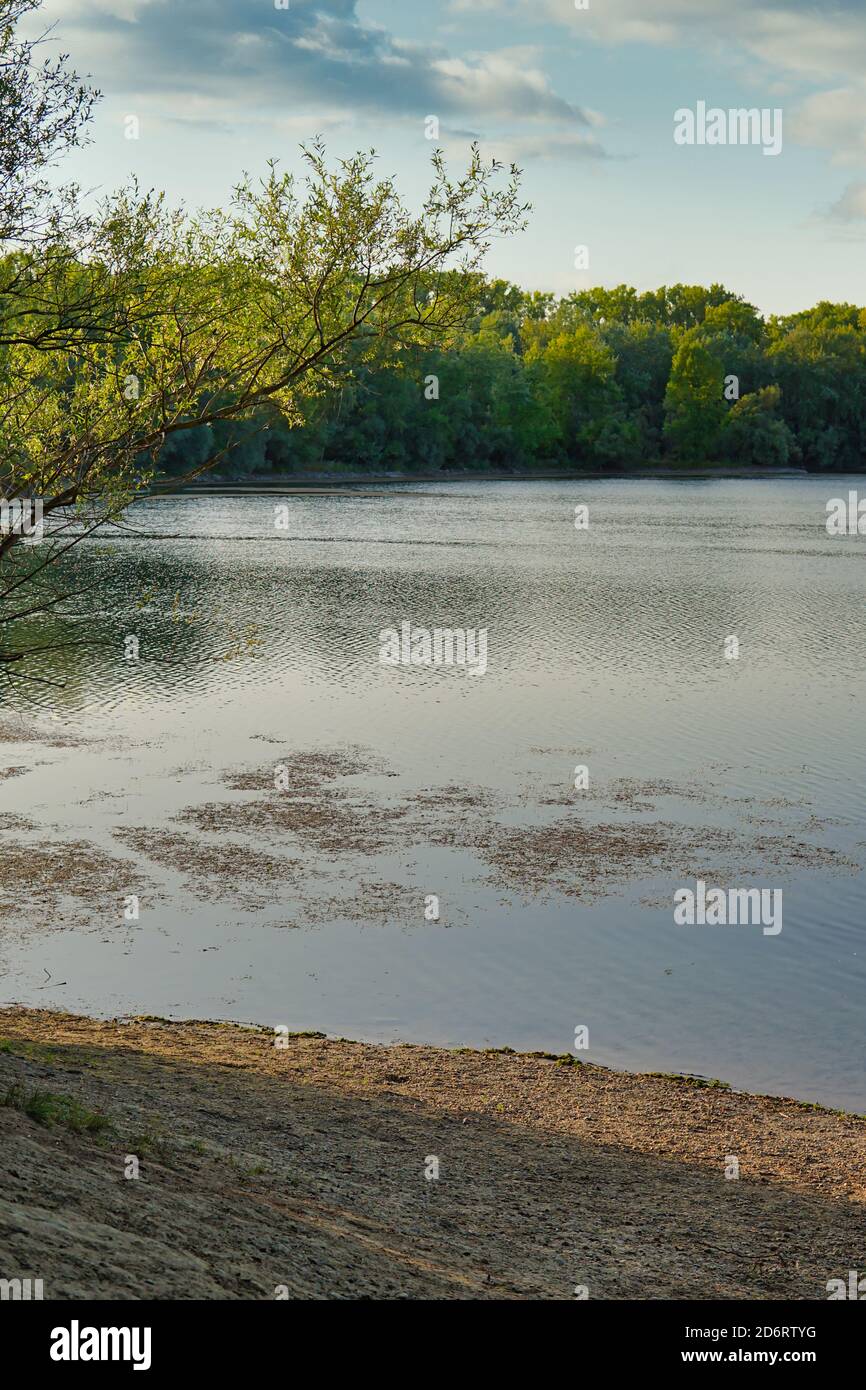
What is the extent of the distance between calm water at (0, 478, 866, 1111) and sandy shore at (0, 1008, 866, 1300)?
1229 mm

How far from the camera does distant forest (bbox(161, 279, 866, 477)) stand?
12238cm

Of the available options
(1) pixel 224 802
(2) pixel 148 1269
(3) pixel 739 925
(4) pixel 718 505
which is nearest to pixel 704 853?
(3) pixel 739 925

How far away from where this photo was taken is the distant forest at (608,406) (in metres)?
122

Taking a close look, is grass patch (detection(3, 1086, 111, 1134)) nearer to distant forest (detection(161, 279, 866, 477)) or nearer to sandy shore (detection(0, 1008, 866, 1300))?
sandy shore (detection(0, 1008, 866, 1300))

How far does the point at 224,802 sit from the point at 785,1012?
32.2ft

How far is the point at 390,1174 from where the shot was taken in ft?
29.7

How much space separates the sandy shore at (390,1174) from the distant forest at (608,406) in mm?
100865

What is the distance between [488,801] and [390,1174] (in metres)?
12.2

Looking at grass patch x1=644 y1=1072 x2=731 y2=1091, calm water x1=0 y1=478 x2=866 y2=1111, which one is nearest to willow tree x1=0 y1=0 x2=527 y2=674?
calm water x1=0 y1=478 x2=866 y2=1111

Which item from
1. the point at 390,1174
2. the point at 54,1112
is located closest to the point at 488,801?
the point at 390,1174

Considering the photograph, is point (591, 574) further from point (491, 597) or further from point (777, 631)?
point (777, 631)

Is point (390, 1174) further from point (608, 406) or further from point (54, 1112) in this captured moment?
point (608, 406)

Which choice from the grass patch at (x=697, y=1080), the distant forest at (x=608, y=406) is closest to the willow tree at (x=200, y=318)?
the grass patch at (x=697, y=1080)

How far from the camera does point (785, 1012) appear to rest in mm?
13500
